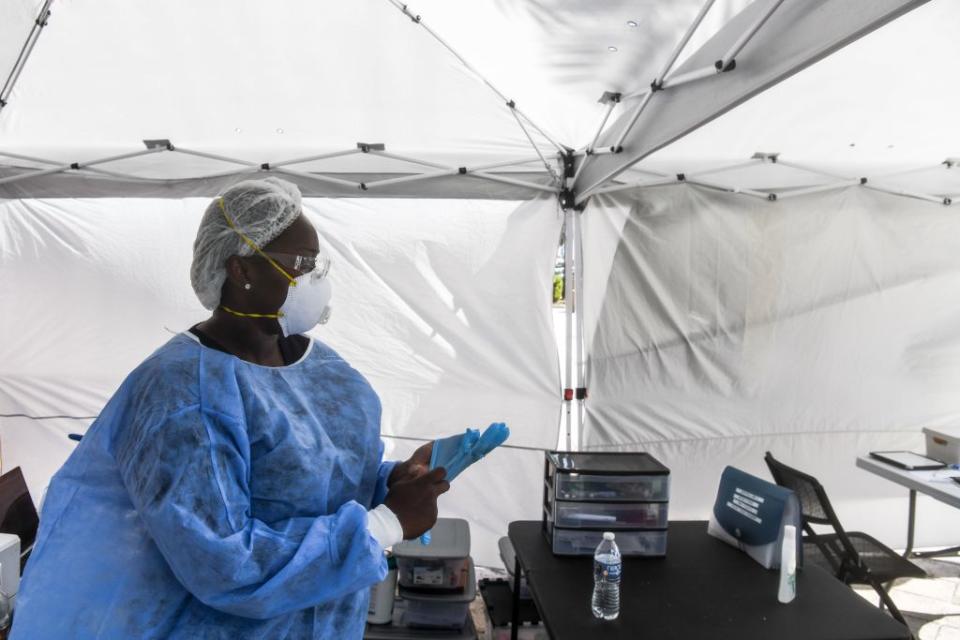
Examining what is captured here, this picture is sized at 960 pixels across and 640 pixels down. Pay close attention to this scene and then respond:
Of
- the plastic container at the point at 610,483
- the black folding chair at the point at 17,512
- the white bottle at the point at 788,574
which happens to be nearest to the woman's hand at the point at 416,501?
the plastic container at the point at 610,483

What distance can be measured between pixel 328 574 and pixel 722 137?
243 cm

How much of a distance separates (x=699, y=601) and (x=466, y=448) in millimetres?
879

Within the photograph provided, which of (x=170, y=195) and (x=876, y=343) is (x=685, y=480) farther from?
(x=170, y=195)

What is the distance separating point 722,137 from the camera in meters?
2.64

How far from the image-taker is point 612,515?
1897 mm

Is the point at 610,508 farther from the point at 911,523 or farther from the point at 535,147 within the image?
the point at 911,523

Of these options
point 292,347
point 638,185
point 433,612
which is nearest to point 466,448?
point 292,347

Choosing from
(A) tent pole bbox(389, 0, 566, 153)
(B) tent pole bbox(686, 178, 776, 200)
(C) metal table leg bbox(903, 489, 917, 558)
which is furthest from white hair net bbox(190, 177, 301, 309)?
(C) metal table leg bbox(903, 489, 917, 558)

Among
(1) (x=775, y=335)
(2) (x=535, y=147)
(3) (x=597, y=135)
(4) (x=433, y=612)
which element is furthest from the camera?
(1) (x=775, y=335)

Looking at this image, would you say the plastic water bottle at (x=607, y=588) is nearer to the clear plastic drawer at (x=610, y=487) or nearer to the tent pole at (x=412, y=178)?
the clear plastic drawer at (x=610, y=487)

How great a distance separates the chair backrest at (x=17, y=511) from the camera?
6.62 feet

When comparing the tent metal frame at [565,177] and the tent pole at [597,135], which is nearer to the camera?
the tent pole at [597,135]

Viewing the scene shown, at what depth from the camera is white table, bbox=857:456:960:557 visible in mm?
2492

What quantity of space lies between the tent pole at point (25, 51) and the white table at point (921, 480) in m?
3.96
